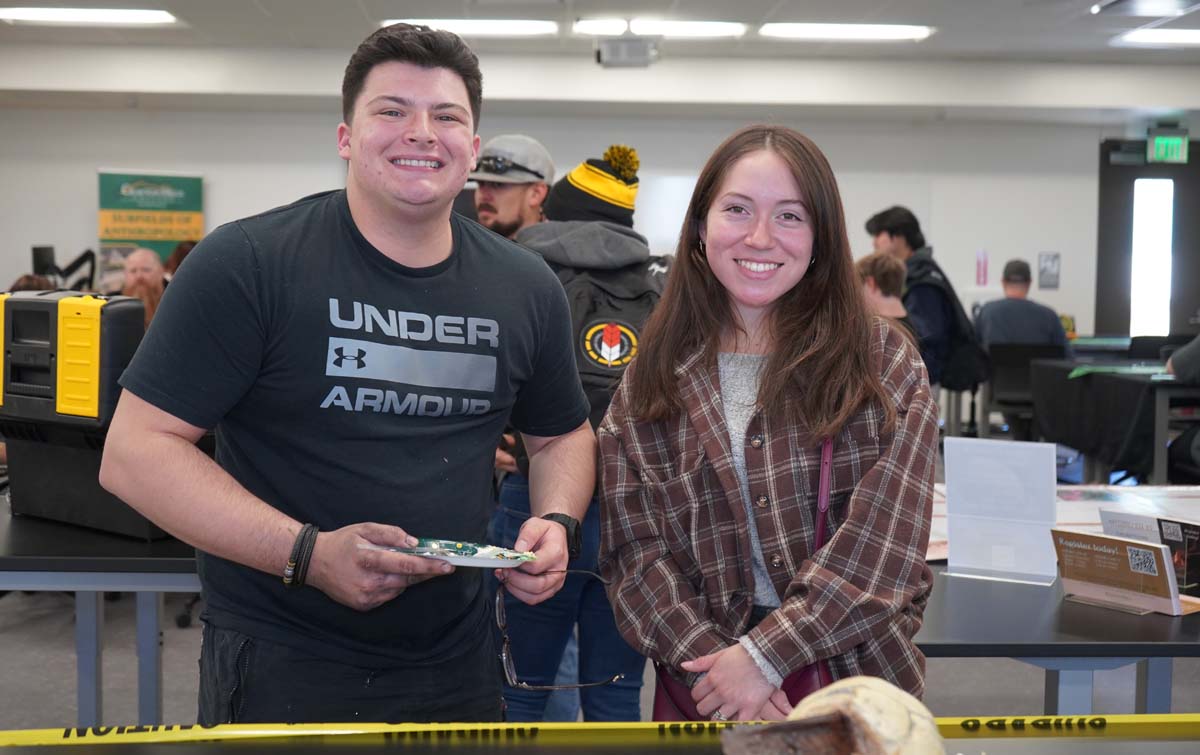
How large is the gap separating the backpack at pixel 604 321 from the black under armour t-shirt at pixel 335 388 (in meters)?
0.77

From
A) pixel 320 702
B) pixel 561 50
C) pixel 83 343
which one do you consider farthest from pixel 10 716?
pixel 561 50

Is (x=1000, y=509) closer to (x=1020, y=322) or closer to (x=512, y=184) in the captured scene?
(x=512, y=184)

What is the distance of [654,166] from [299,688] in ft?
30.6

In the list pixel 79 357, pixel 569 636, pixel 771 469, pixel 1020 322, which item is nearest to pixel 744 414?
pixel 771 469

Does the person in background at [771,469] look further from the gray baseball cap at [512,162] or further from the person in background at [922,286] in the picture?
the person in background at [922,286]

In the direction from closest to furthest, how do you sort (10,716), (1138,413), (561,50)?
(10,716) < (1138,413) < (561,50)

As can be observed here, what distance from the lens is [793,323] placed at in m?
1.62

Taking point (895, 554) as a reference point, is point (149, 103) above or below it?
above

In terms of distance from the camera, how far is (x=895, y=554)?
1.49m

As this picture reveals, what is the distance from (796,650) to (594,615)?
3.43 ft

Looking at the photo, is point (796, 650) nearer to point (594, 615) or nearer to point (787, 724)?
point (787, 724)

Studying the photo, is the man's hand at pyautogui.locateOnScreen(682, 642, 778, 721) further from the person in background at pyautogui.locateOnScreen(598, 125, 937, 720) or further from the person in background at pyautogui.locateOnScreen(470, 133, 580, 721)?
the person in background at pyautogui.locateOnScreen(470, 133, 580, 721)

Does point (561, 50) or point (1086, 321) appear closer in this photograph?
point (561, 50)

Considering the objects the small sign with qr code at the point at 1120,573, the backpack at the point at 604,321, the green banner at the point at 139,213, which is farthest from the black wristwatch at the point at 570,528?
the green banner at the point at 139,213
